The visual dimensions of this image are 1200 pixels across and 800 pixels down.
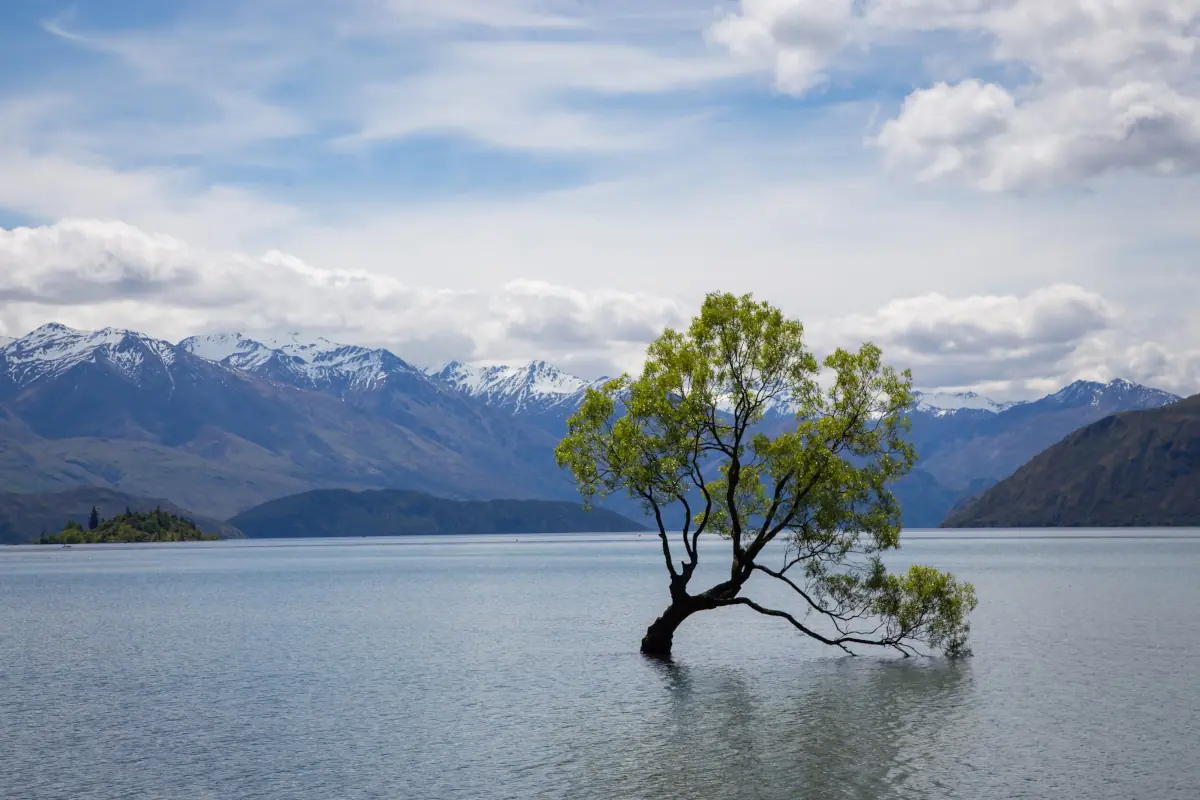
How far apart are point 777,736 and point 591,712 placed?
1069cm

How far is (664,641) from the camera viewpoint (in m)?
76.8

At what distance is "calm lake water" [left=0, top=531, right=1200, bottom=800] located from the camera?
42.6 meters

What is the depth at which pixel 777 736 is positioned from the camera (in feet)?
164

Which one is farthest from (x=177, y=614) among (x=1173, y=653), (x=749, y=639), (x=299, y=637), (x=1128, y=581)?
(x=1128, y=581)

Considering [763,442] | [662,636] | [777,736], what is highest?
[763,442]

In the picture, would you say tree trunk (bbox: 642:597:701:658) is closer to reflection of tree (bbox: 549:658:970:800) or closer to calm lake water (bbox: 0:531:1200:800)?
calm lake water (bbox: 0:531:1200:800)

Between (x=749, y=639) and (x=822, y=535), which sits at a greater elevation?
(x=822, y=535)

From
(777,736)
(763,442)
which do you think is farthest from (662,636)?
(777,736)

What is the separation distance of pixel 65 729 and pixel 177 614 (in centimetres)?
7375

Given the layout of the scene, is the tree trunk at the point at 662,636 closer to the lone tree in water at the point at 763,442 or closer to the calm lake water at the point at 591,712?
the calm lake water at the point at 591,712

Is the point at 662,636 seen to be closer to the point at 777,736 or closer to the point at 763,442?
the point at 763,442

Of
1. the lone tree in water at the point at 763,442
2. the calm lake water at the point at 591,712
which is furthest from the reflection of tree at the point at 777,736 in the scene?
the lone tree in water at the point at 763,442

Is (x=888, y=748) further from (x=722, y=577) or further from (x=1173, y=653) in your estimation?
(x=722, y=577)

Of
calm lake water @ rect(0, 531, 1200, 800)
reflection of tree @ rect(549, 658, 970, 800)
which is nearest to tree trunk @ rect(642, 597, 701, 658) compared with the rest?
calm lake water @ rect(0, 531, 1200, 800)
